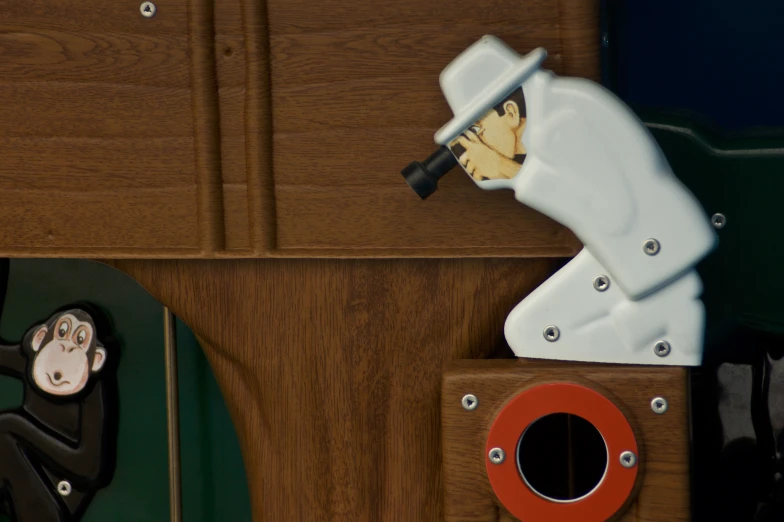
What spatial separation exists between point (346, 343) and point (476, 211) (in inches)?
7.8

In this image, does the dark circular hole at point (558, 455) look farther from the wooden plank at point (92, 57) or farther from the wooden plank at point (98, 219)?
the wooden plank at point (92, 57)

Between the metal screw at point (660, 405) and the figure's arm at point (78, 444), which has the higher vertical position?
the metal screw at point (660, 405)

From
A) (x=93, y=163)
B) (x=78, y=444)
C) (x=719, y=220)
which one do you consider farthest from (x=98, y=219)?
(x=719, y=220)

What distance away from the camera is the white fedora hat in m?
0.77

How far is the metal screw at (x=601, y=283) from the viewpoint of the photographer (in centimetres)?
80

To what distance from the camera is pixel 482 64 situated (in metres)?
0.78

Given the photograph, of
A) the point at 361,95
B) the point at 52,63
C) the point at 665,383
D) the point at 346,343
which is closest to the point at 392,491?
the point at 346,343

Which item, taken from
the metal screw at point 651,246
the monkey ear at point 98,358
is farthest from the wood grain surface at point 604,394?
the monkey ear at point 98,358

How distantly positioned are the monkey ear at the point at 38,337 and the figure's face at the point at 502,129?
711 millimetres

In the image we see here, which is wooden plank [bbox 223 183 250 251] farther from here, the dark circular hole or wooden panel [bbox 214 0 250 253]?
the dark circular hole

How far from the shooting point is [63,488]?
1.15 metres

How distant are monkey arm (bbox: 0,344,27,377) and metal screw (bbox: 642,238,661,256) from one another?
86 centimetres

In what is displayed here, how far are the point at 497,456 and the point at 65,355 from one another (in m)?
0.65

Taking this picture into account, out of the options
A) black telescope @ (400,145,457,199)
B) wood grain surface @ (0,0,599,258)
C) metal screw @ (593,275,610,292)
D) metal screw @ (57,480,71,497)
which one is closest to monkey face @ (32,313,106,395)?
metal screw @ (57,480,71,497)
